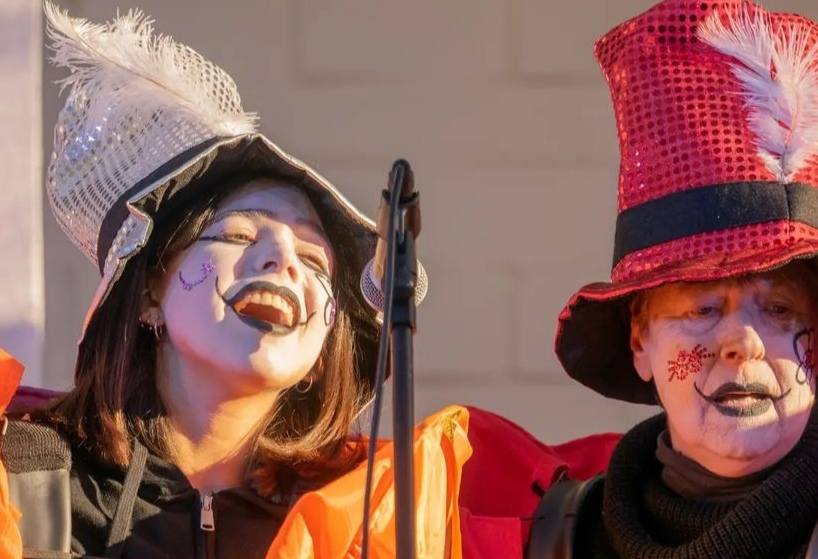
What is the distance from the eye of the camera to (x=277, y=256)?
3350 millimetres

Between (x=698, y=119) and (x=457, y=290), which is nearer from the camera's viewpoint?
(x=698, y=119)

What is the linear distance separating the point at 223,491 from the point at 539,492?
503 millimetres

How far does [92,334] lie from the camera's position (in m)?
3.42

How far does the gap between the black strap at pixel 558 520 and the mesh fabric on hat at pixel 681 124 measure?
352mm

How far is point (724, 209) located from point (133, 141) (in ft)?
3.30

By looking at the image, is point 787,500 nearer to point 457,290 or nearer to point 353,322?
point 353,322

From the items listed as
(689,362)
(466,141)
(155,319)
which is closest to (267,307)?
(155,319)

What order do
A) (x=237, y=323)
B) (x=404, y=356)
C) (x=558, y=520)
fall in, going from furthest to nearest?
(x=237, y=323)
(x=558, y=520)
(x=404, y=356)

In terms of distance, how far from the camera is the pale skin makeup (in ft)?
10.9

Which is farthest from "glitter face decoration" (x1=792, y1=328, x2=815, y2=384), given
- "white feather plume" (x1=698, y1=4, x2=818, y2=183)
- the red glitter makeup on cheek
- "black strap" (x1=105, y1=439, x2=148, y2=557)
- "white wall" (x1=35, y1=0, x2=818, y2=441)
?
"white wall" (x1=35, y1=0, x2=818, y2=441)

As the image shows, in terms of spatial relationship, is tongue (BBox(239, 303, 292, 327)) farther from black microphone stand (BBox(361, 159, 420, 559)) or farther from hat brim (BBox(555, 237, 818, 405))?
black microphone stand (BBox(361, 159, 420, 559))

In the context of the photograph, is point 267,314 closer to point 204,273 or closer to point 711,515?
point 204,273

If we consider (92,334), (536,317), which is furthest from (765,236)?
(536,317)

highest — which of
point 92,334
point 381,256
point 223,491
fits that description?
point 381,256
